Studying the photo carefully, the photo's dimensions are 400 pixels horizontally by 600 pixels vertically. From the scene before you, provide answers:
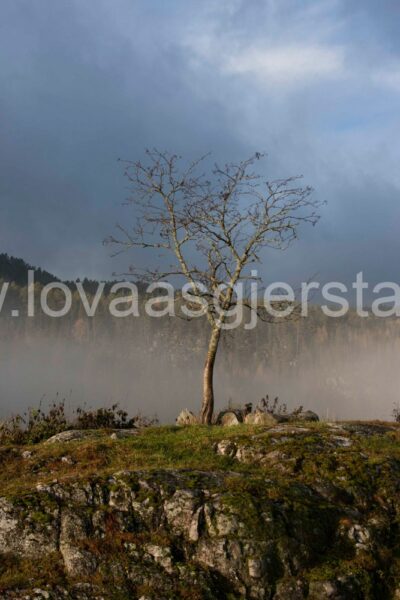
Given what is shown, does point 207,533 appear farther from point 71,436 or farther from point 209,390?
point 209,390

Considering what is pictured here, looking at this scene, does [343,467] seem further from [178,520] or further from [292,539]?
[178,520]

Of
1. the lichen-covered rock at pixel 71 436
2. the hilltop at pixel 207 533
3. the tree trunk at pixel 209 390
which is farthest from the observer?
the tree trunk at pixel 209 390

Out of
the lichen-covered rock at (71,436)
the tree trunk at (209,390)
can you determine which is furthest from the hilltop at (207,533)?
the tree trunk at (209,390)

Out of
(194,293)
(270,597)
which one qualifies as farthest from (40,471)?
(194,293)

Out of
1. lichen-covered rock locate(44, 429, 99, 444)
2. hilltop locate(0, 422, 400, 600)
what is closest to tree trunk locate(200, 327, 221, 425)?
lichen-covered rock locate(44, 429, 99, 444)

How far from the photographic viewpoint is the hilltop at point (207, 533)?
11.3 metres

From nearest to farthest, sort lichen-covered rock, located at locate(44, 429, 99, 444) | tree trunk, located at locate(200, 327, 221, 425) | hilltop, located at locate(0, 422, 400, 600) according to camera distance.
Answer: hilltop, located at locate(0, 422, 400, 600), lichen-covered rock, located at locate(44, 429, 99, 444), tree trunk, located at locate(200, 327, 221, 425)

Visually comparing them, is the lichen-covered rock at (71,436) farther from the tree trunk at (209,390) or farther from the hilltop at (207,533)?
the tree trunk at (209,390)

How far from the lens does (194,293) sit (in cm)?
2791

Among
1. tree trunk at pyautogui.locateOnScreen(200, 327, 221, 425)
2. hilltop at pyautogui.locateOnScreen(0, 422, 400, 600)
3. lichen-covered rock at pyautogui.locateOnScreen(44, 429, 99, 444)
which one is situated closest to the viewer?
hilltop at pyautogui.locateOnScreen(0, 422, 400, 600)

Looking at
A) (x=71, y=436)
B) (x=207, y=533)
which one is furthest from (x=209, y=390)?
(x=207, y=533)

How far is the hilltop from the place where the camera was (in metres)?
11.3

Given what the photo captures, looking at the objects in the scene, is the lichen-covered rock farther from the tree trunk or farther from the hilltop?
the tree trunk

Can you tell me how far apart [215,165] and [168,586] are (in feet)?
68.6
